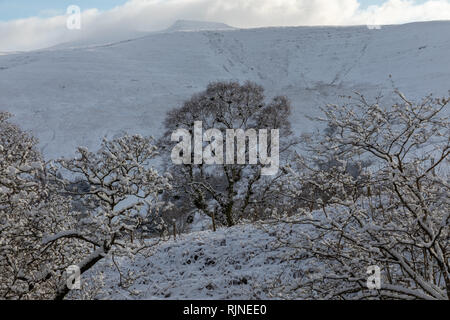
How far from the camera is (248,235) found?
47.3 ft

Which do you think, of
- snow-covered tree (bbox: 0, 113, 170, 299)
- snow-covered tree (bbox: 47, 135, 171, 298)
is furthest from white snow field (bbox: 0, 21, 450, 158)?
snow-covered tree (bbox: 47, 135, 171, 298)

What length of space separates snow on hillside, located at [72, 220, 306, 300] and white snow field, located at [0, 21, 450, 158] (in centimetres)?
3052

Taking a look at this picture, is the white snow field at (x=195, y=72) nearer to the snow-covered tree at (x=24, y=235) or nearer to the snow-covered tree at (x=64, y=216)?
the snow-covered tree at (x=24, y=235)

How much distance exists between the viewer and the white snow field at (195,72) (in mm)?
51094

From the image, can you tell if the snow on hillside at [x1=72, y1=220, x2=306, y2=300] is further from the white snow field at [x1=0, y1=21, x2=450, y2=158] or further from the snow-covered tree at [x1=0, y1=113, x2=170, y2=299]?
the white snow field at [x1=0, y1=21, x2=450, y2=158]

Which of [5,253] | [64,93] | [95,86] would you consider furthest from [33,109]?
[5,253]

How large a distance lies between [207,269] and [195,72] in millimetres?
61850

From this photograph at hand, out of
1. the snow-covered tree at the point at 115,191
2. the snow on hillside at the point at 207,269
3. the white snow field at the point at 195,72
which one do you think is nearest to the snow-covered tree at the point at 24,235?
the snow-covered tree at the point at 115,191

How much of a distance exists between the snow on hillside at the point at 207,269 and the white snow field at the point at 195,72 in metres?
30.5

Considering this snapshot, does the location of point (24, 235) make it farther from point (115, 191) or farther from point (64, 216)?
point (115, 191)

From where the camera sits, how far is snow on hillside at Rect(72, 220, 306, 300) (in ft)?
34.6

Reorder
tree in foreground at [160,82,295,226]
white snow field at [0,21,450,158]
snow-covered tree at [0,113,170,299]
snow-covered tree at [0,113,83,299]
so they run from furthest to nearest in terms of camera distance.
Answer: white snow field at [0,21,450,158], tree in foreground at [160,82,295,226], snow-covered tree at [0,113,170,299], snow-covered tree at [0,113,83,299]

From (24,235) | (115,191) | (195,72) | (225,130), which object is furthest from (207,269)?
(195,72)
